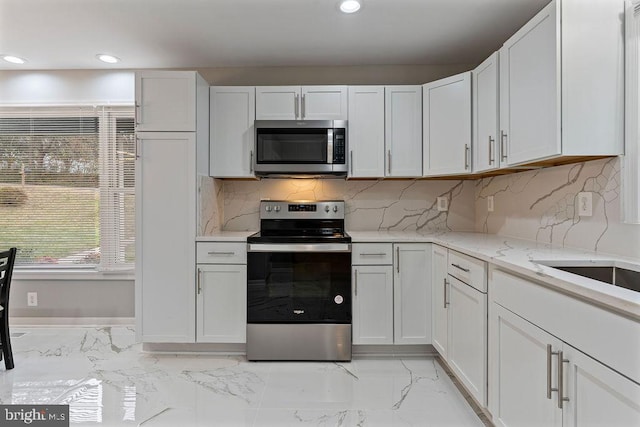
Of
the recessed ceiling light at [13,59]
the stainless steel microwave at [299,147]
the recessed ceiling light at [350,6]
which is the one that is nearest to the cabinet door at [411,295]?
the stainless steel microwave at [299,147]

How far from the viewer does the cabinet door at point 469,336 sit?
67.5 inches

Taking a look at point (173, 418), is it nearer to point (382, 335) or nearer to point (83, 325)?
point (382, 335)

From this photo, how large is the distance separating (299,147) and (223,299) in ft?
4.23

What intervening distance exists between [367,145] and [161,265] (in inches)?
71.8

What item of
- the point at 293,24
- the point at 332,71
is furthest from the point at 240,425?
the point at 332,71

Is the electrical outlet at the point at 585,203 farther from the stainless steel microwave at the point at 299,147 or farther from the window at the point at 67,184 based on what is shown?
the window at the point at 67,184

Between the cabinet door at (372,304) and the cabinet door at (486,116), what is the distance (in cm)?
98

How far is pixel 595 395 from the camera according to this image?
1.01 m

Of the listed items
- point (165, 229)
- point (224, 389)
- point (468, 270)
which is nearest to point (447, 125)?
point (468, 270)

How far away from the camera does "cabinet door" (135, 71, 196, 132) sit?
99.1 inches


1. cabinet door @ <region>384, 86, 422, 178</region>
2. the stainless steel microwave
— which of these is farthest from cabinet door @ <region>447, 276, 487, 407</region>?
the stainless steel microwave

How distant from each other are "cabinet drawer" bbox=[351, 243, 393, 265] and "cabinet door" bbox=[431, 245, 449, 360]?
314 millimetres

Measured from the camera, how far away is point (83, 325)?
3197mm

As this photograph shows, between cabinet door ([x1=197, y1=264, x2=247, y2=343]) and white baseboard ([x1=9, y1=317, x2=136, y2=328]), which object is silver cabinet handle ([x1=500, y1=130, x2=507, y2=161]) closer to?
cabinet door ([x1=197, y1=264, x2=247, y2=343])
